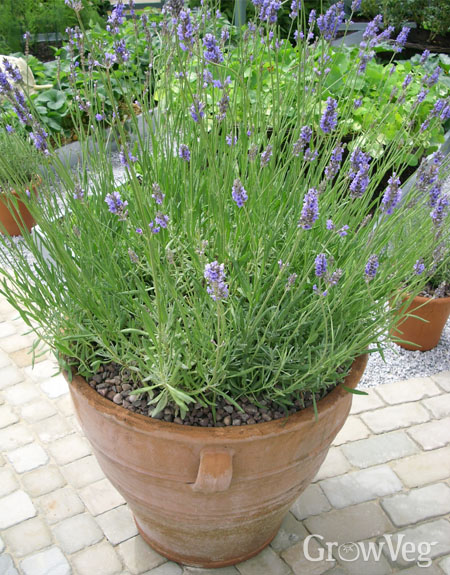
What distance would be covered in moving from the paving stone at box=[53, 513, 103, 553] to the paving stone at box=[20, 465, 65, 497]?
0.18 meters

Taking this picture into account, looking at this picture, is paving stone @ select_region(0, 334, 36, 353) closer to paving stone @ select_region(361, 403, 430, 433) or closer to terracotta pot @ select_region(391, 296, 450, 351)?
paving stone @ select_region(361, 403, 430, 433)

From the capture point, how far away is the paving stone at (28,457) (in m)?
2.29

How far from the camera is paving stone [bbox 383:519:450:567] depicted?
1.98 metres

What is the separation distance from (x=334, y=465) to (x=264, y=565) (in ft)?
1.78

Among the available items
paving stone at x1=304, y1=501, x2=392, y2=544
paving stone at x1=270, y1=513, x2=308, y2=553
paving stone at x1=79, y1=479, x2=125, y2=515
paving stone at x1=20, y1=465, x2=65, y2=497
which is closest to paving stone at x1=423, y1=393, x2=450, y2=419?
paving stone at x1=304, y1=501, x2=392, y2=544

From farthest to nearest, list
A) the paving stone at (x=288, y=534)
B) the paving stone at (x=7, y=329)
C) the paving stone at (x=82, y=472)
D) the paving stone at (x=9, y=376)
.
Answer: the paving stone at (x=7, y=329) → the paving stone at (x=9, y=376) → the paving stone at (x=82, y=472) → the paving stone at (x=288, y=534)

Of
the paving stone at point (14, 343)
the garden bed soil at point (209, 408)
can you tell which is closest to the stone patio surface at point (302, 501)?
the paving stone at point (14, 343)

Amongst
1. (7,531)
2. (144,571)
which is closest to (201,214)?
(144,571)

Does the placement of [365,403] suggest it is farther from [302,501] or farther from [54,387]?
[54,387]

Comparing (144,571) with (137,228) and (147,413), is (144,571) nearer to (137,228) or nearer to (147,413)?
(147,413)

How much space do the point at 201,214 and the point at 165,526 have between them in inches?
36.9

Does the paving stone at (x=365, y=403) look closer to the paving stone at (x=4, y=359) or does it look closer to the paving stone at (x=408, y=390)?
the paving stone at (x=408, y=390)

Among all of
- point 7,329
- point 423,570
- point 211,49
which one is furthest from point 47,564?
point 211,49

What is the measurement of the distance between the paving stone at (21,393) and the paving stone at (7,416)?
0.13 ft
